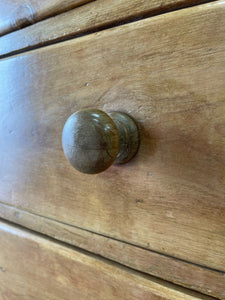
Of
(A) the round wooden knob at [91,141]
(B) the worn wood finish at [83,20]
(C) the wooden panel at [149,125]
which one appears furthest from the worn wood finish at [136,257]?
(B) the worn wood finish at [83,20]

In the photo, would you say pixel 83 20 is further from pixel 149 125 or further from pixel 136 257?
pixel 136 257

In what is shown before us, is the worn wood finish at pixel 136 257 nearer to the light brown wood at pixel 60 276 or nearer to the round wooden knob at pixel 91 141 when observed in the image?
the light brown wood at pixel 60 276

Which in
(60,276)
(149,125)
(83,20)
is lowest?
(60,276)

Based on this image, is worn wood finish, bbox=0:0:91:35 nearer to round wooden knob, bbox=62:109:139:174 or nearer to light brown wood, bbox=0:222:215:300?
round wooden knob, bbox=62:109:139:174

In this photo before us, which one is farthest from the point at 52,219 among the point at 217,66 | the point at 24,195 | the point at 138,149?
the point at 217,66

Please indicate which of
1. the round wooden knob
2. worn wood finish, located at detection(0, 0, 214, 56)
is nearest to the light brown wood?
the round wooden knob

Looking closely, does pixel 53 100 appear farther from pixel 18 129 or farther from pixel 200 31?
pixel 200 31

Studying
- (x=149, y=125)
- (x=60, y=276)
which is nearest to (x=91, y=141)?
(x=149, y=125)
